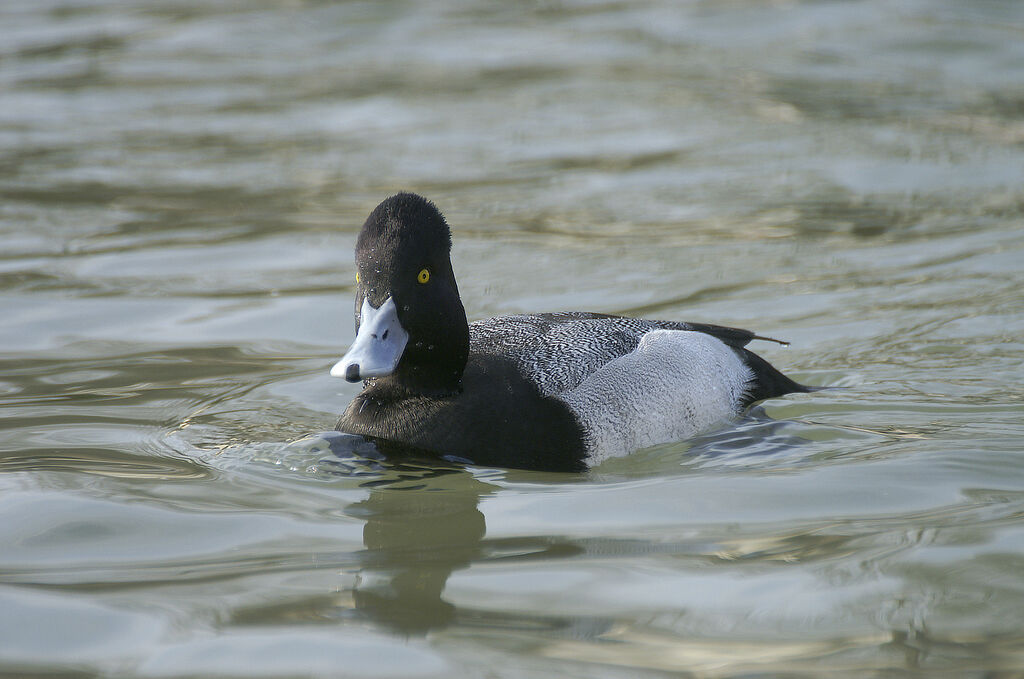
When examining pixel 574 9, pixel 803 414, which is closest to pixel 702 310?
pixel 803 414

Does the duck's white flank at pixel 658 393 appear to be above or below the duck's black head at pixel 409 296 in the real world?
below

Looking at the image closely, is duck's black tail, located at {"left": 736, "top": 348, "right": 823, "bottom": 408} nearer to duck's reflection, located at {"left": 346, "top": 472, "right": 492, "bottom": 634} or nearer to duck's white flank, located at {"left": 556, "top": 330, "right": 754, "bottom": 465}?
duck's white flank, located at {"left": 556, "top": 330, "right": 754, "bottom": 465}

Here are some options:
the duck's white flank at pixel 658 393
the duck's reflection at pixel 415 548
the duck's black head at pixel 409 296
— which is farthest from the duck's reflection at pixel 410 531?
the duck's white flank at pixel 658 393

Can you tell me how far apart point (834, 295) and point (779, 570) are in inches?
177

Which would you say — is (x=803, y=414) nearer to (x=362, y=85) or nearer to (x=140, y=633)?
(x=140, y=633)

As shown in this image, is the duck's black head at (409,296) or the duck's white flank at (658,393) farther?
the duck's white flank at (658,393)

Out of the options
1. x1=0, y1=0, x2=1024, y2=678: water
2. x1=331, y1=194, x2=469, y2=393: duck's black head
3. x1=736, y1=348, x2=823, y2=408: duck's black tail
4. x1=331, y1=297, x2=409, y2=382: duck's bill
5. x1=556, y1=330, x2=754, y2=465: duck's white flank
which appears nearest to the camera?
x1=0, y1=0, x2=1024, y2=678: water

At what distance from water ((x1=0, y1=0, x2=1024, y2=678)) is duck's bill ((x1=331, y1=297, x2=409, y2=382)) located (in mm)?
525

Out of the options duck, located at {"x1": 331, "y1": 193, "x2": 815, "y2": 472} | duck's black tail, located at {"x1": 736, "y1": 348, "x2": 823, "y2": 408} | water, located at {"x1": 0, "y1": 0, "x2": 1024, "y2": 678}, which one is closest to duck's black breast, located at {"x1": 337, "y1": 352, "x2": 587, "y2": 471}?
duck, located at {"x1": 331, "y1": 193, "x2": 815, "y2": 472}

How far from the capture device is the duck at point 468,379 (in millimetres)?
5258

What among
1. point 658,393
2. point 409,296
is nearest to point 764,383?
point 658,393

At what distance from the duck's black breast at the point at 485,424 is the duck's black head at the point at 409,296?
12 cm

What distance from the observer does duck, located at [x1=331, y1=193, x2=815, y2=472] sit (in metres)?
5.26

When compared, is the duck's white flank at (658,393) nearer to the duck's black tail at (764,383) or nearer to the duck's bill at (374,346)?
the duck's black tail at (764,383)
